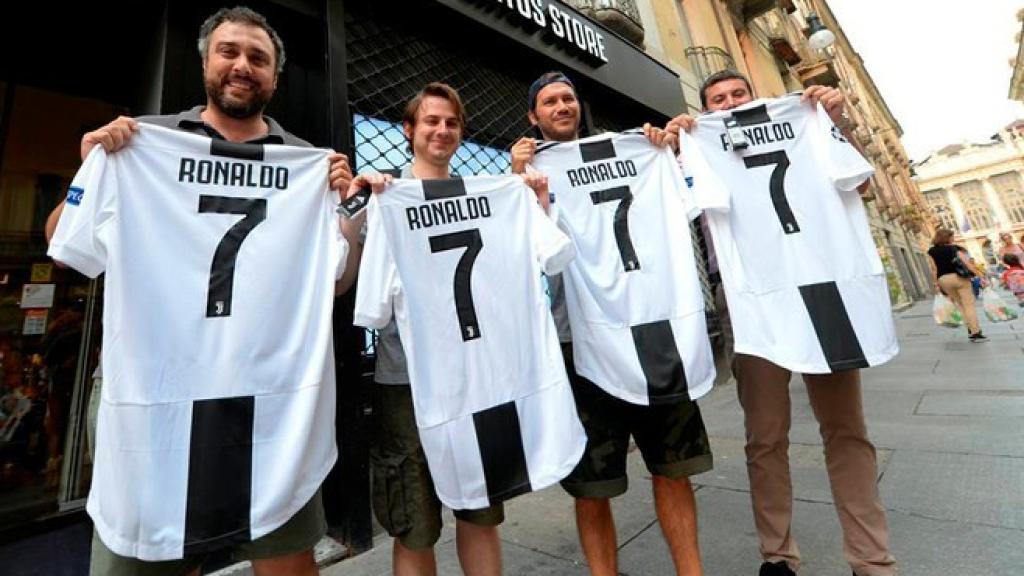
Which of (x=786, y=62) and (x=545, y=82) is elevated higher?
(x=786, y=62)

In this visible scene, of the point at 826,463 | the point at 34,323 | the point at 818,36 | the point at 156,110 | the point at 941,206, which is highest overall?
the point at 941,206

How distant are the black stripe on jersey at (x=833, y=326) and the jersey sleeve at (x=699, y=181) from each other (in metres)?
0.51

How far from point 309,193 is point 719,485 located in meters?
3.11

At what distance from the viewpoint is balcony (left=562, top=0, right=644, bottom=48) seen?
239 inches

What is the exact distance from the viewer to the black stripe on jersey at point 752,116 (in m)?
2.04

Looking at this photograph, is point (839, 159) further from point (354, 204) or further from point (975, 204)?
point (975, 204)

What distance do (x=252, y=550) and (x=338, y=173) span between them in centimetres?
133

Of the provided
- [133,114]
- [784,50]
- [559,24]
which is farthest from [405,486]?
[784,50]

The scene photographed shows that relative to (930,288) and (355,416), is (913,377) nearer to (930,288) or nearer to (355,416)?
(355,416)

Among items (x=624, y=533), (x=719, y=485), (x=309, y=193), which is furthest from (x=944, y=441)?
(x=309, y=193)

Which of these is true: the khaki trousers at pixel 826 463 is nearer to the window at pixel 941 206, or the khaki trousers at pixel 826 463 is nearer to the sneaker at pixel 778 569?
the sneaker at pixel 778 569

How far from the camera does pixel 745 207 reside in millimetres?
1951

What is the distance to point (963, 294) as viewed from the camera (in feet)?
23.9

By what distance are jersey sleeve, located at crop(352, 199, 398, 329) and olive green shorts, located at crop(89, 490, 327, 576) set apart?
626 millimetres
